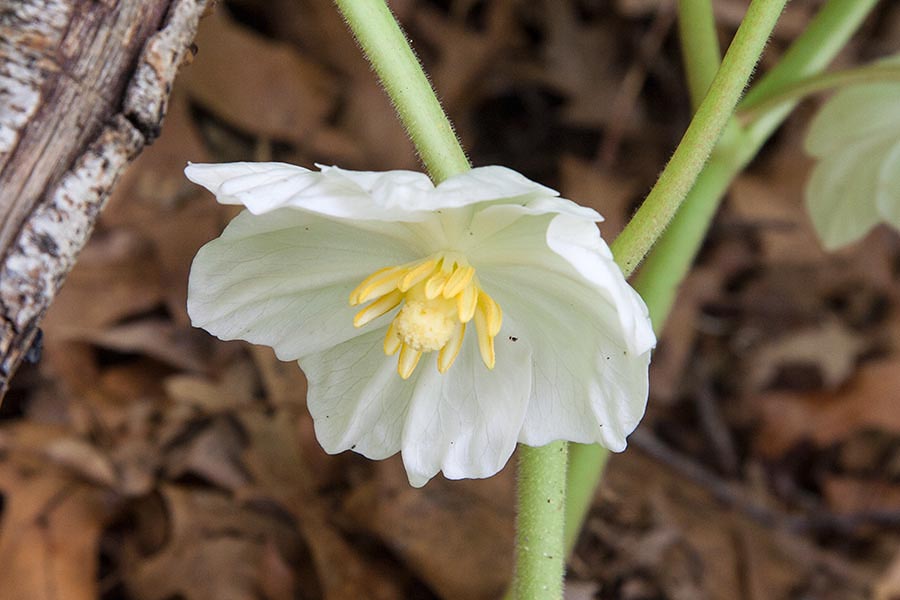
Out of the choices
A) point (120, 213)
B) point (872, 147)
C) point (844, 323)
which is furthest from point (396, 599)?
point (844, 323)

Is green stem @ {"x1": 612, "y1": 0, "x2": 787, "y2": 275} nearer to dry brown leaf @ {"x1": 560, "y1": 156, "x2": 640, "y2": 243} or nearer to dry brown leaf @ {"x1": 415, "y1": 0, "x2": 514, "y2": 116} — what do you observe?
dry brown leaf @ {"x1": 560, "y1": 156, "x2": 640, "y2": 243}

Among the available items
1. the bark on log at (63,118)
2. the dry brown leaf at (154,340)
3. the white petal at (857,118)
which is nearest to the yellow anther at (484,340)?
the bark on log at (63,118)

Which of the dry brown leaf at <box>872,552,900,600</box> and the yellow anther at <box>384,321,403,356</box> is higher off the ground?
the yellow anther at <box>384,321,403,356</box>

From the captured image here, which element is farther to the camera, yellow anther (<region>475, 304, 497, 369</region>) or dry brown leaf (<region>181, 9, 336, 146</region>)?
dry brown leaf (<region>181, 9, 336, 146</region>)

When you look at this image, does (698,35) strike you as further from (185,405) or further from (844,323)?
(844,323)

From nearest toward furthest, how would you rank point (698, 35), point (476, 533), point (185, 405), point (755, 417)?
point (698, 35)
point (476, 533)
point (185, 405)
point (755, 417)

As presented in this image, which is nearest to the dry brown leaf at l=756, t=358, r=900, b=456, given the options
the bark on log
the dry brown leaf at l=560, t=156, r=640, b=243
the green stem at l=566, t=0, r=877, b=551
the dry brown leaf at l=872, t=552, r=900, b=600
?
the dry brown leaf at l=872, t=552, r=900, b=600

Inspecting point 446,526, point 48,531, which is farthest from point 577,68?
point 48,531
